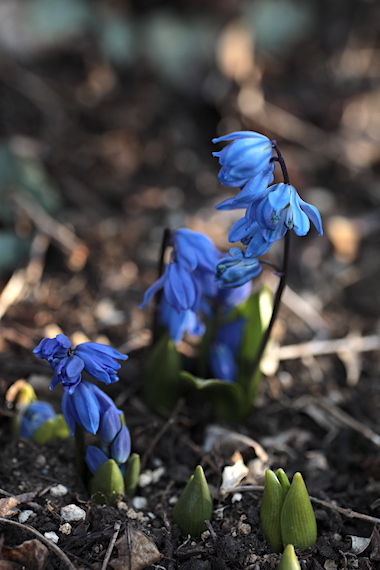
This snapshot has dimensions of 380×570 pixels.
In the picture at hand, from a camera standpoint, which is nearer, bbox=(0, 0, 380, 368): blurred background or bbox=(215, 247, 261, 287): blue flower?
bbox=(215, 247, 261, 287): blue flower

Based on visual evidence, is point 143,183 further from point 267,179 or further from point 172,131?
point 267,179

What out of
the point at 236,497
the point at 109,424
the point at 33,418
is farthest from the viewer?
the point at 33,418

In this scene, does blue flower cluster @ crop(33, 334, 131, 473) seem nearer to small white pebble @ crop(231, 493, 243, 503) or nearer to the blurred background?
small white pebble @ crop(231, 493, 243, 503)

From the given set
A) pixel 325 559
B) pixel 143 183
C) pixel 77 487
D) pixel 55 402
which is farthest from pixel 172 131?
pixel 325 559

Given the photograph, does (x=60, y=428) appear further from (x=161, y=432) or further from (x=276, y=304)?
(x=276, y=304)

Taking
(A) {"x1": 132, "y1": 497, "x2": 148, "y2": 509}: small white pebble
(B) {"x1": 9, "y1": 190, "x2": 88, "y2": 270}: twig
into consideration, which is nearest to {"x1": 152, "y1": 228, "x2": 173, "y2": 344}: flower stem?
(A) {"x1": 132, "y1": 497, "x2": 148, "y2": 509}: small white pebble

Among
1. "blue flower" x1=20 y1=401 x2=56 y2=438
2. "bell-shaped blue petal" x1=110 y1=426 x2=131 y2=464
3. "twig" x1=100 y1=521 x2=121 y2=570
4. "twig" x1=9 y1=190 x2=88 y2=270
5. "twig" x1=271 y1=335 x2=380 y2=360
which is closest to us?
"twig" x1=100 y1=521 x2=121 y2=570

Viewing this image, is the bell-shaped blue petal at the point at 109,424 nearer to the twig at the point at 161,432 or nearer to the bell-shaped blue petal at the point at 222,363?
the twig at the point at 161,432

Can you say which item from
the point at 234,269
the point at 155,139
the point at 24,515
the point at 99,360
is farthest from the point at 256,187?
the point at 155,139
